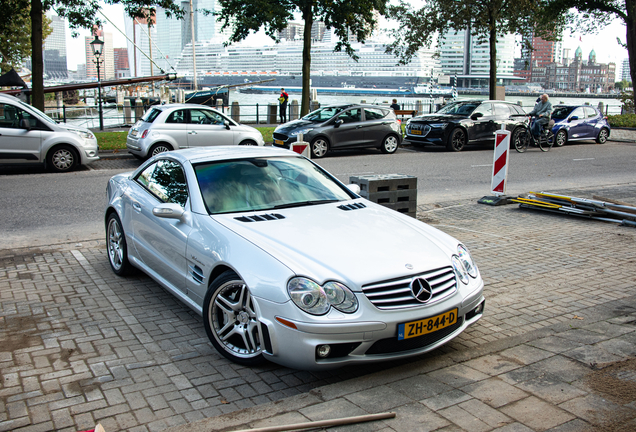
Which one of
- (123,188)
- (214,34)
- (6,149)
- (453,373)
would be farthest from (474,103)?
(214,34)

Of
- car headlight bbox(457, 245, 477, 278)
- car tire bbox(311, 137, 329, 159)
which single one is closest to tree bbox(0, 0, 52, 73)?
car tire bbox(311, 137, 329, 159)

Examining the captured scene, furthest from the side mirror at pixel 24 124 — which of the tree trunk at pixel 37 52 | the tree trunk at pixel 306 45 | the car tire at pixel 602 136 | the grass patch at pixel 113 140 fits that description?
the car tire at pixel 602 136

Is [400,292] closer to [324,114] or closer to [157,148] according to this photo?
[157,148]

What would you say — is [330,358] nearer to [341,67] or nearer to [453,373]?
[453,373]

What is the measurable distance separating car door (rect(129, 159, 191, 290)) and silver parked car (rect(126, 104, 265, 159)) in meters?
9.43

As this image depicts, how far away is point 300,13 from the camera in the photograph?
23703 millimetres

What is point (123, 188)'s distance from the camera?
5980 mm

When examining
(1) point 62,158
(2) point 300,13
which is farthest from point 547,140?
(1) point 62,158

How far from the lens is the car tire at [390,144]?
19211mm

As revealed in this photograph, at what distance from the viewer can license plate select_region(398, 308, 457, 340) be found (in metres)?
3.60

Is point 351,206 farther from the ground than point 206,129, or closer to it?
closer to it

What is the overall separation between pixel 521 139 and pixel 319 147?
24.7ft

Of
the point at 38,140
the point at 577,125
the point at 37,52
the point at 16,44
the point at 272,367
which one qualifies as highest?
the point at 16,44

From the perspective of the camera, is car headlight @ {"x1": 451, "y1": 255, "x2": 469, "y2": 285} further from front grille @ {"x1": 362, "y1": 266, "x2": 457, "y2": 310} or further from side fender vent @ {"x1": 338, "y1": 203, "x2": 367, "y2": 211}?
side fender vent @ {"x1": 338, "y1": 203, "x2": 367, "y2": 211}
